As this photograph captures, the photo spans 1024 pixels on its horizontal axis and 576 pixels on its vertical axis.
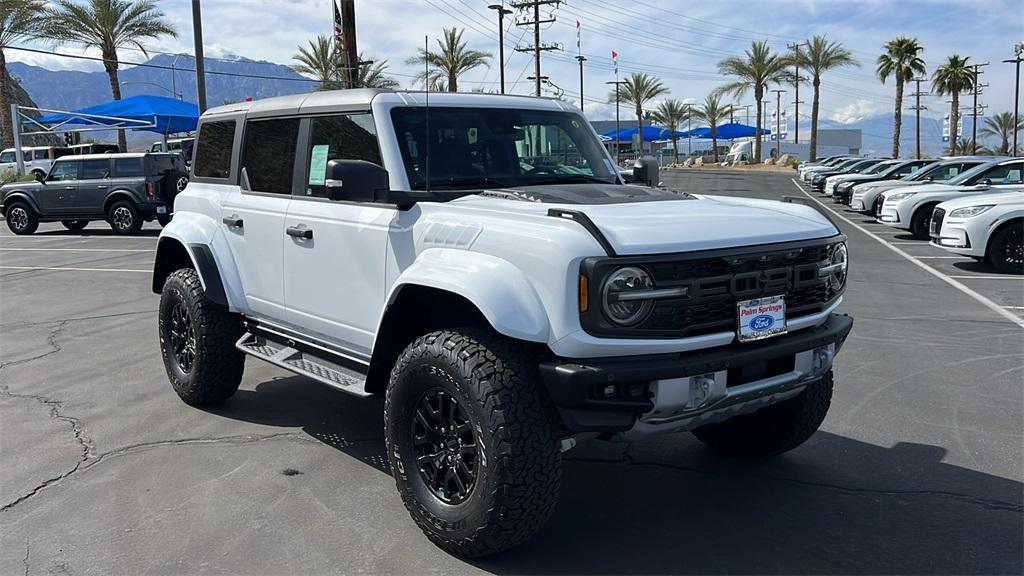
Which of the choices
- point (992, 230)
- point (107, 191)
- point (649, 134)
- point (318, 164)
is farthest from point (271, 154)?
point (649, 134)

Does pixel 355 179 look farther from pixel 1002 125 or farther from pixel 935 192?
pixel 1002 125

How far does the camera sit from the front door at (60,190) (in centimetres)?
1911

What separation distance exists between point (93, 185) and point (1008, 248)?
58.6ft

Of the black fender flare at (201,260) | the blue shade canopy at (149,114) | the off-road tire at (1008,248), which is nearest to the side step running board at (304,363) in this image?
the black fender flare at (201,260)

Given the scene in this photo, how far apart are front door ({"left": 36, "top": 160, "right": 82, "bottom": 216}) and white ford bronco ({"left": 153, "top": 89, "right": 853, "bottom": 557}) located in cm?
1603

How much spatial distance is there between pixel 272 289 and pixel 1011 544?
3.94 m

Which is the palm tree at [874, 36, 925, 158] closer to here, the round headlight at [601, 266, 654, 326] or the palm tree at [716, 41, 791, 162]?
the palm tree at [716, 41, 791, 162]

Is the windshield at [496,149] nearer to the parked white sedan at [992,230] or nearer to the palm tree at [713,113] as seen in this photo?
the parked white sedan at [992,230]

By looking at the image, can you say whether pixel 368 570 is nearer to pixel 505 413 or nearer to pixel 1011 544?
pixel 505 413

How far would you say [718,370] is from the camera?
3303 mm

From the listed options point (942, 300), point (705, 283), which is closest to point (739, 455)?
point (705, 283)

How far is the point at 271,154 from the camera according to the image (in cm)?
512

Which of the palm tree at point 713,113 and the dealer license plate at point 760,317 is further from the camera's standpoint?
the palm tree at point 713,113

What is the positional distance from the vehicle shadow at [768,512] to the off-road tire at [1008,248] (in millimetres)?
8388
